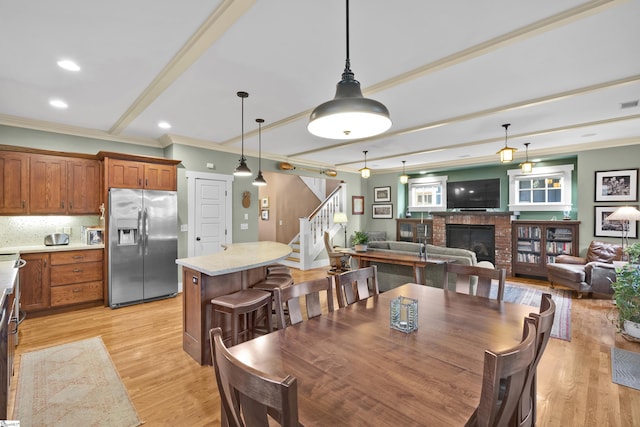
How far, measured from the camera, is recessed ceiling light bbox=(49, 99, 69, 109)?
134 inches

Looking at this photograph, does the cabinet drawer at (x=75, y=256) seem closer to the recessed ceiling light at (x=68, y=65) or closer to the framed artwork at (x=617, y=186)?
the recessed ceiling light at (x=68, y=65)

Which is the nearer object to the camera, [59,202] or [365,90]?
[365,90]

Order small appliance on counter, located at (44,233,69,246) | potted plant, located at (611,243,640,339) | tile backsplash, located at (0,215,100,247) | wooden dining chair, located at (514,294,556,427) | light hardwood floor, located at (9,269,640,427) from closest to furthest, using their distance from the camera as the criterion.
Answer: wooden dining chair, located at (514,294,556,427) → light hardwood floor, located at (9,269,640,427) → potted plant, located at (611,243,640,339) → tile backsplash, located at (0,215,100,247) → small appliance on counter, located at (44,233,69,246)

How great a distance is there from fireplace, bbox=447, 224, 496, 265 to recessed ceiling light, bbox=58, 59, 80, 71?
7502 millimetres

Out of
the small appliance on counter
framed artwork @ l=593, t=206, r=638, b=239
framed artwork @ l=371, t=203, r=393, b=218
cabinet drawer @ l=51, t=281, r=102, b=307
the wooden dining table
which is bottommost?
cabinet drawer @ l=51, t=281, r=102, b=307

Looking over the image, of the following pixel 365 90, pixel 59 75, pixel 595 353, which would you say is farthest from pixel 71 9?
pixel 595 353

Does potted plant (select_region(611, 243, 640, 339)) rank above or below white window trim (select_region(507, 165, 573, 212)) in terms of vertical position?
below

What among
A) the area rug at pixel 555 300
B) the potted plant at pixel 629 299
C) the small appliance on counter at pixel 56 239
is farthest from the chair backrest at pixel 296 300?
the small appliance on counter at pixel 56 239

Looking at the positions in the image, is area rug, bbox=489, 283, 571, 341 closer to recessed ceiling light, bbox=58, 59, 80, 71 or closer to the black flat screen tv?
the black flat screen tv

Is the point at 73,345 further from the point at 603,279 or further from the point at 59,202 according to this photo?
the point at 603,279

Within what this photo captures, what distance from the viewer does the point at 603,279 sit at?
4.43 m

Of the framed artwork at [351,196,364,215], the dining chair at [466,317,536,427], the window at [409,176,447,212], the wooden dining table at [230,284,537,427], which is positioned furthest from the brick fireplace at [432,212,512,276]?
the dining chair at [466,317,536,427]

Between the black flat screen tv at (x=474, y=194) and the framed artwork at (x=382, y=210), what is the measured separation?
162 cm

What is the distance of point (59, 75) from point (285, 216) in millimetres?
6595
